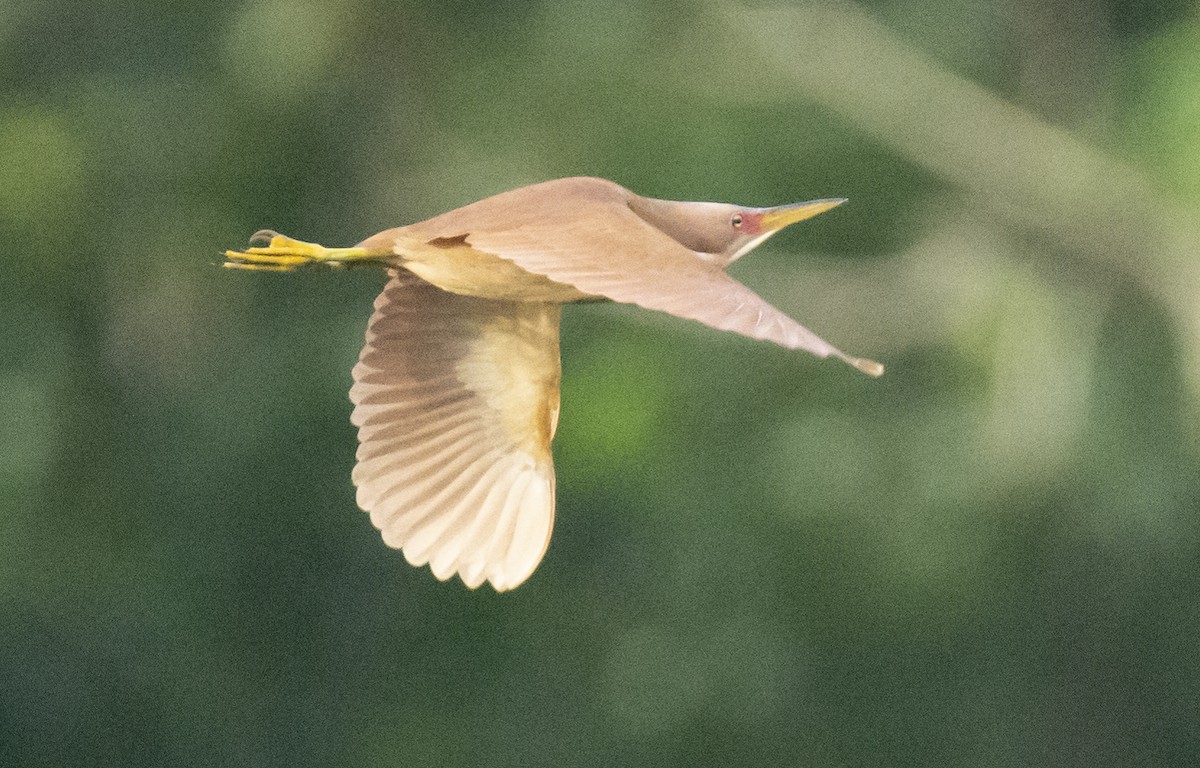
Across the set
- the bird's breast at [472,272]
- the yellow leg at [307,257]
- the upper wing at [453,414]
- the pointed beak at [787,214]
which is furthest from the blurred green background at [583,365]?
the yellow leg at [307,257]

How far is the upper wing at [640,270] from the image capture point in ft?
Answer: 7.51

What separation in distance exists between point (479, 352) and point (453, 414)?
3.9 inches

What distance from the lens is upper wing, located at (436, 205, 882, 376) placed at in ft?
7.51

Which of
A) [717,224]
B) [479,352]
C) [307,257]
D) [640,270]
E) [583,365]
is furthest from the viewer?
[583,365]

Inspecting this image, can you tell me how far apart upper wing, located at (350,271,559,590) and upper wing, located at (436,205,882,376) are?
1.81 feet

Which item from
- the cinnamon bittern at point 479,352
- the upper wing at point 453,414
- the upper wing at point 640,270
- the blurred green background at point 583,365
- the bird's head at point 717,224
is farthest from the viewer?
→ the blurred green background at point 583,365

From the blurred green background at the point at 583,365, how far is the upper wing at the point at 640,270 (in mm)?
5414

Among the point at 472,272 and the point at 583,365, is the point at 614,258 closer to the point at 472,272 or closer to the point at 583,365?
the point at 472,272

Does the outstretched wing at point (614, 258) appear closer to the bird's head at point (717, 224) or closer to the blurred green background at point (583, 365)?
the bird's head at point (717, 224)

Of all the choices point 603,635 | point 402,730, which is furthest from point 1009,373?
point 402,730

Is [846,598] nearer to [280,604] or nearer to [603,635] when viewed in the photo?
[603,635]

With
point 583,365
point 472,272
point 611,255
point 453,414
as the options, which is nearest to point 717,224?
point 472,272

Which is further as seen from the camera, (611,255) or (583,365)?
(583,365)

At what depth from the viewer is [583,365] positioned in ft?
27.3
